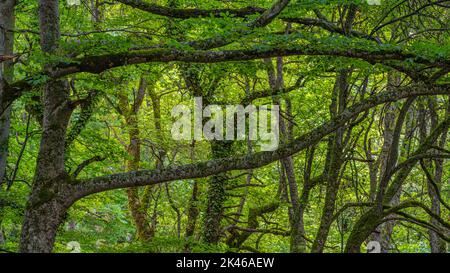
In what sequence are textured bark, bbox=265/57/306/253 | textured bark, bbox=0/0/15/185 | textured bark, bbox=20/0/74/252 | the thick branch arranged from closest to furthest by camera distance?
the thick branch < textured bark, bbox=20/0/74/252 < textured bark, bbox=0/0/15/185 < textured bark, bbox=265/57/306/253

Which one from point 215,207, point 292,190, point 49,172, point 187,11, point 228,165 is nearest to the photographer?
point 228,165

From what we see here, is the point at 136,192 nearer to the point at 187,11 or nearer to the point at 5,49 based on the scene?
the point at 5,49

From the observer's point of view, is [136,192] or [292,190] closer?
[292,190]

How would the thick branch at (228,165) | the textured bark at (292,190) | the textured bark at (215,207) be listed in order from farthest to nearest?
the textured bark at (215,207) → the textured bark at (292,190) → the thick branch at (228,165)

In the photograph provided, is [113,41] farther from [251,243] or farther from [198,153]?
[251,243]

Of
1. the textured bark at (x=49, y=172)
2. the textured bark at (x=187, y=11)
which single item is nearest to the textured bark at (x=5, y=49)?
the textured bark at (x=49, y=172)

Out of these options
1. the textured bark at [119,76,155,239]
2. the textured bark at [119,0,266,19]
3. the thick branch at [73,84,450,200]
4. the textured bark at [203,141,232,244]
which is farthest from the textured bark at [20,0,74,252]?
the textured bark at [119,76,155,239]

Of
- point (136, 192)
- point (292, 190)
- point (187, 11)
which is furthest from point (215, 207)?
point (187, 11)

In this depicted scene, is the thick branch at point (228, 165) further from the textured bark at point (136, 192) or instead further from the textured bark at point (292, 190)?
the textured bark at point (136, 192)

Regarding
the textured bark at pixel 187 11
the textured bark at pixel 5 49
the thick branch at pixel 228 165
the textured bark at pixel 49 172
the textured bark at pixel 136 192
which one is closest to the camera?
the thick branch at pixel 228 165

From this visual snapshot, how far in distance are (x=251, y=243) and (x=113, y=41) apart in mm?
10102

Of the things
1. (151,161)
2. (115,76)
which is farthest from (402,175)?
(151,161)

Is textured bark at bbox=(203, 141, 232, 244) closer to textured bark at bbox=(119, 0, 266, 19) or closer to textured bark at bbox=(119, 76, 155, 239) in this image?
textured bark at bbox=(119, 76, 155, 239)

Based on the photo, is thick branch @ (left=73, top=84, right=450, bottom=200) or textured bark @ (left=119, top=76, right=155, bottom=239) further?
textured bark @ (left=119, top=76, right=155, bottom=239)
